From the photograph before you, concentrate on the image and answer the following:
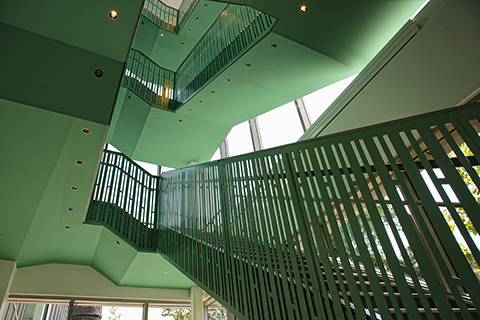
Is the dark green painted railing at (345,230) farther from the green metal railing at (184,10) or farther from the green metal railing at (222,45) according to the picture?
the green metal railing at (184,10)

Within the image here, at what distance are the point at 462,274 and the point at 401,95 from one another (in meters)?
2.95

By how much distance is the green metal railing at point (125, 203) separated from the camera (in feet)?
19.0

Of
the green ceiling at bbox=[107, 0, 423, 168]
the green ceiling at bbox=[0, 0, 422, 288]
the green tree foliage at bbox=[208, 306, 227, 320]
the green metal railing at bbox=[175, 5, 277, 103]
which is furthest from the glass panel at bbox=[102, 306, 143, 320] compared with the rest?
the green metal railing at bbox=[175, 5, 277, 103]

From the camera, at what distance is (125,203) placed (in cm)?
605

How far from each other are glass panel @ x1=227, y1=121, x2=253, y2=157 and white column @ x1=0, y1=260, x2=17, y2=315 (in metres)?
6.60

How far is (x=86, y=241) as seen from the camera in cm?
629

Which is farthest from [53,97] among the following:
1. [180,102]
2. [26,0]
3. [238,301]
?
[180,102]

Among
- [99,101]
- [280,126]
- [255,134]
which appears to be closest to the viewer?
[99,101]

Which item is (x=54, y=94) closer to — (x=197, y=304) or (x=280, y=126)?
(x=280, y=126)

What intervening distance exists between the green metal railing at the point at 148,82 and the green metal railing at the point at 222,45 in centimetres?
35

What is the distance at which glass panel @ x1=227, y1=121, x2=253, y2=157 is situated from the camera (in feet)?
33.3

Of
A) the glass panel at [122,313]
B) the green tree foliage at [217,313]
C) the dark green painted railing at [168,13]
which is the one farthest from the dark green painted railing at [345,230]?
the dark green painted railing at [168,13]

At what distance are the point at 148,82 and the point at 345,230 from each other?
8.19m

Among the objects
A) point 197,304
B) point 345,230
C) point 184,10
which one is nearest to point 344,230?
point 345,230
